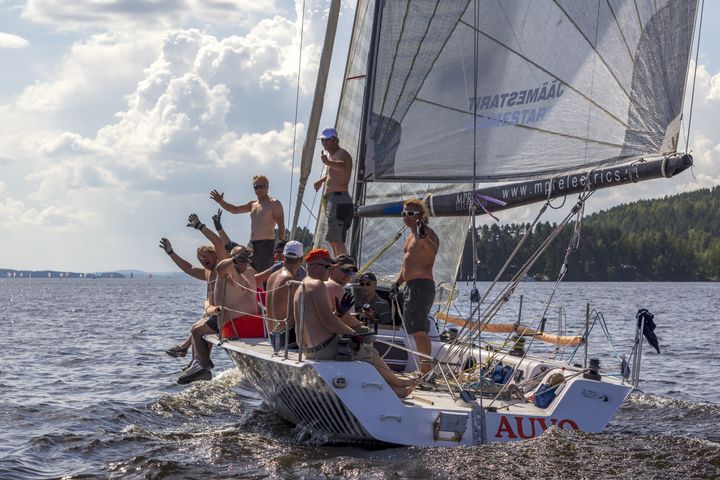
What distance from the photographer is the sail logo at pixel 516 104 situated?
10805 millimetres

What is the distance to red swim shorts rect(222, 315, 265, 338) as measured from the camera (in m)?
12.6

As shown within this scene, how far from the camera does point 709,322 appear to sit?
3603 cm

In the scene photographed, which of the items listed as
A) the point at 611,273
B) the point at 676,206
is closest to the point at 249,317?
the point at 611,273

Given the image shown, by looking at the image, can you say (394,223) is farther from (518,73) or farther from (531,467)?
(531,467)

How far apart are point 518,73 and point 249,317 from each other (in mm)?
4478

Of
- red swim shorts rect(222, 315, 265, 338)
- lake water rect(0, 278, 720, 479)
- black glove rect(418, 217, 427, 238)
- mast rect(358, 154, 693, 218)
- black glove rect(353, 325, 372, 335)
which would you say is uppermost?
mast rect(358, 154, 693, 218)

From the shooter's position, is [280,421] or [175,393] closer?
[280,421]

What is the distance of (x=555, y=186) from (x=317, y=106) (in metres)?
6.42

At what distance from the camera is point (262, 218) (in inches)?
580

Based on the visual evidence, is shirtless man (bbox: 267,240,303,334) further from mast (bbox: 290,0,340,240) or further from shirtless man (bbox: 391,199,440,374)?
mast (bbox: 290,0,340,240)

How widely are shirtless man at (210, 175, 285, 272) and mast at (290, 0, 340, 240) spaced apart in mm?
690

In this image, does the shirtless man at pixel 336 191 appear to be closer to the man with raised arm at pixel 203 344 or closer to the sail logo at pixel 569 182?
the man with raised arm at pixel 203 344

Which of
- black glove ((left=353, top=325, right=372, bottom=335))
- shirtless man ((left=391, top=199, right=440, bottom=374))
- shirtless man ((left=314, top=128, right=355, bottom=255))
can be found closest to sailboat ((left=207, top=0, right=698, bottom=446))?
black glove ((left=353, top=325, right=372, bottom=335))

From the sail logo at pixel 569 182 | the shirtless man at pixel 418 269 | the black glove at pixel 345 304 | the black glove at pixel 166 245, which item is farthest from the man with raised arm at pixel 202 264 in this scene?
the sail logo at pixel 569 182
